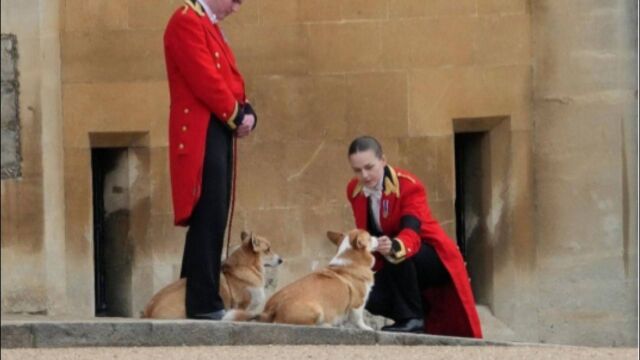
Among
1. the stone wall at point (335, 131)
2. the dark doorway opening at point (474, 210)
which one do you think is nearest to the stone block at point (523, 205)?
the stone wall at point (335, 131)

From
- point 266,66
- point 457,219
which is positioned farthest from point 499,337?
point 266,66

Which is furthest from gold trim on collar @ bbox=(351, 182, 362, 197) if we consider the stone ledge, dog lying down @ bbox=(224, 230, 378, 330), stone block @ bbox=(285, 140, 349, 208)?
stone block @ bbox=(285, 140, 349, 208)

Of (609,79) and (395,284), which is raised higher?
(609,79)

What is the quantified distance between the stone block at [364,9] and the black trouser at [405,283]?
195 cm

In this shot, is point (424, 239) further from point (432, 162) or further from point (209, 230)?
point (432, 162)

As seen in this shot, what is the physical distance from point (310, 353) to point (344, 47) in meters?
3.24

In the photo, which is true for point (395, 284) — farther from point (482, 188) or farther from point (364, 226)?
point (482, 188)

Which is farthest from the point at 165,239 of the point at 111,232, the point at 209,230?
the point at 209,230

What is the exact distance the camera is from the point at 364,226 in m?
12.5

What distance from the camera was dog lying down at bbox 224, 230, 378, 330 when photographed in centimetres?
1183

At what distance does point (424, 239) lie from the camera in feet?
40.9

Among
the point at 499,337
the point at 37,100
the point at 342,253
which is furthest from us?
the point at 499,337

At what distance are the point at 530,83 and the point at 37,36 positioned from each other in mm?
2512

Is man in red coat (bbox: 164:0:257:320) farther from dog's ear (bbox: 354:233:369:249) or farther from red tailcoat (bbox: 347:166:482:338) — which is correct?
red tailcoat (bbox: 347:166:482:338)
